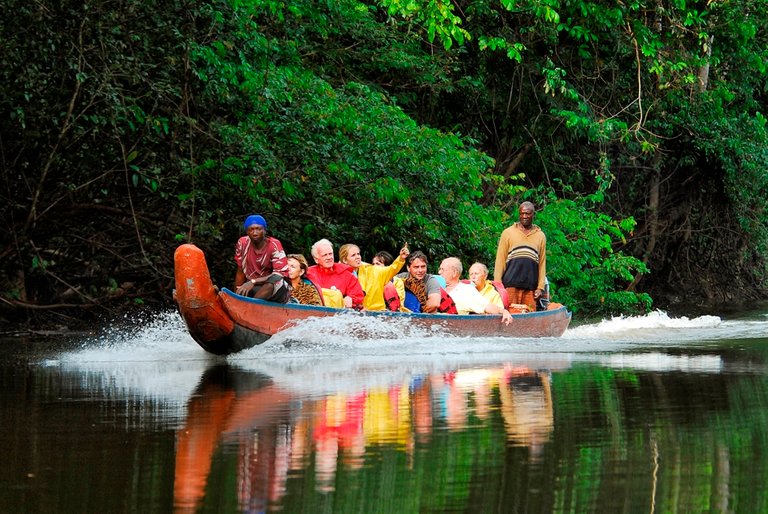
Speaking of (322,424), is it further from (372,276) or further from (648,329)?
(648,329)

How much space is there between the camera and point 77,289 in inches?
710

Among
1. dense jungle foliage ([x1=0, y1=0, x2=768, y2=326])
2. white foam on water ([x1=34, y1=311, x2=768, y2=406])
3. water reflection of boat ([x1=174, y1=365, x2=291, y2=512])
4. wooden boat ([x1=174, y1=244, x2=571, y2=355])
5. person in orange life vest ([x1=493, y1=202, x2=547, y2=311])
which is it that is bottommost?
water reflection of boat ([x1=174, y1=365, x2=291, y2=512])

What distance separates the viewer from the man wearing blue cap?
14.1 metres

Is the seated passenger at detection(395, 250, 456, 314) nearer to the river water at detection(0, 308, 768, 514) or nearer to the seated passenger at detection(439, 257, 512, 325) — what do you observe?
the seated passenger at detection(439, 257, 512, 325)

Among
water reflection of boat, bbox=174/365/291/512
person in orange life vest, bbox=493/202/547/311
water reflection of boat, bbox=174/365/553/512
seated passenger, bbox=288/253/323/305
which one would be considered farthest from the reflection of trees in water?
person in orange life vest, bbox=493/202/547/311

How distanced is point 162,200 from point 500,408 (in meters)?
10.6

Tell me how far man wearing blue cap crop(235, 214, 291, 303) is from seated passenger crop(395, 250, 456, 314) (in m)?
1.77

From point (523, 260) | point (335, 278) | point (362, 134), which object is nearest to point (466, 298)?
point (523, 260)

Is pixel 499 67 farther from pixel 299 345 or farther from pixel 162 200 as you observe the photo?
pixel 299 345

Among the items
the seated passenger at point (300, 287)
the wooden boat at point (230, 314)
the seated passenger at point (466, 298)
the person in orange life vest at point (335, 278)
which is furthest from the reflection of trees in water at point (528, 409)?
the seated passenger at point (466, 298)

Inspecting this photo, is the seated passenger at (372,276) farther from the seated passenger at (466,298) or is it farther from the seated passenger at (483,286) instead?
the seated passenger at (483,286)

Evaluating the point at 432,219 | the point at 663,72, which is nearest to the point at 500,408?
the point at 432,219

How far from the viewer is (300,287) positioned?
14.9m

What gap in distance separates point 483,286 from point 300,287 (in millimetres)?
2529
